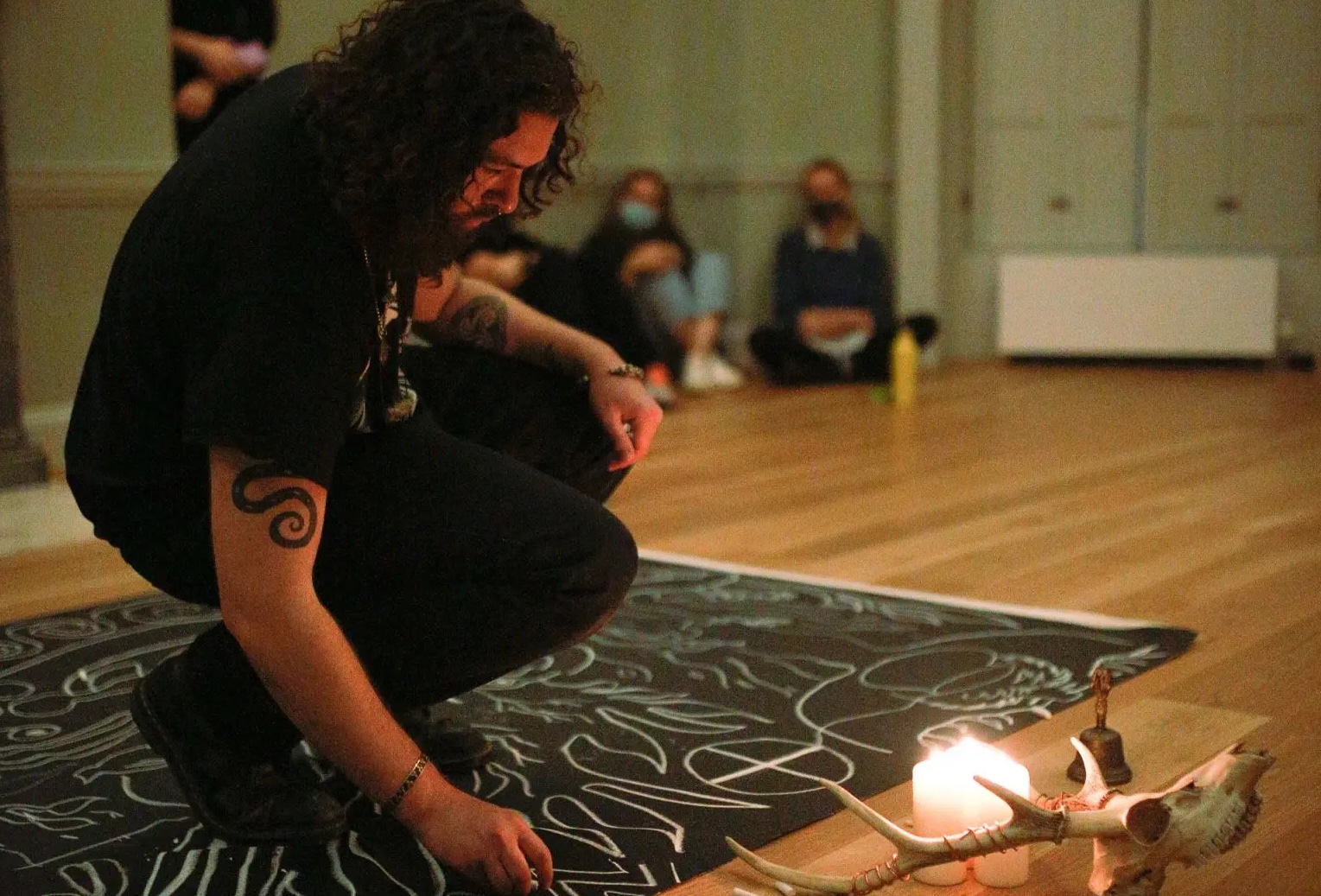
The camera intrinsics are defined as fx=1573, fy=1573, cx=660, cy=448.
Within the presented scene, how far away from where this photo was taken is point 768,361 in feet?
17.8

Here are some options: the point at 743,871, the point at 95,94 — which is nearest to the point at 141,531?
the point at 743,871

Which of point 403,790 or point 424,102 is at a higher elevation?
point 424,102

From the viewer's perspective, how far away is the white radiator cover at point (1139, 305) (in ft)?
18.7

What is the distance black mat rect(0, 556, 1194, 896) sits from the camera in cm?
137

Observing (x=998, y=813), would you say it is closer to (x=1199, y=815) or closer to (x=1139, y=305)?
(x=1199, y=815)

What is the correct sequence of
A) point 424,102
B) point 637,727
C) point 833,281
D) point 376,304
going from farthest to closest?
point 833,281 < point 637,727 < point 376,304 < point 424,102

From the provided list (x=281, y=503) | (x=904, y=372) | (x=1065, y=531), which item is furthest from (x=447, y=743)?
(x=904, y=372)

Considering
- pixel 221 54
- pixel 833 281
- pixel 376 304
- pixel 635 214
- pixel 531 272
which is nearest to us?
pixel 376 304

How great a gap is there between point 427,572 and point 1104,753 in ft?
2.19

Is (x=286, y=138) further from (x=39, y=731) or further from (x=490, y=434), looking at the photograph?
(x=39, y=731)

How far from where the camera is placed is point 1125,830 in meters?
1.15

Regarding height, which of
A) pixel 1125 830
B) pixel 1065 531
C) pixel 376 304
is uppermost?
pixel 376 304

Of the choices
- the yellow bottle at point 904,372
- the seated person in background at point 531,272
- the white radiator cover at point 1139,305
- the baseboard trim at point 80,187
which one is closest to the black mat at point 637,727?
the baseboard trim at point 80,187

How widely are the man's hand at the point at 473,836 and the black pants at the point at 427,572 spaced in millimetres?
238
